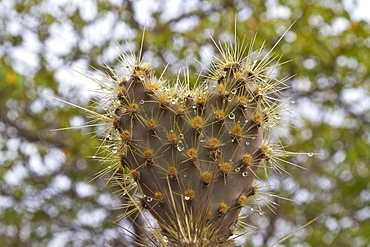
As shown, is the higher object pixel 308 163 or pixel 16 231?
pixel 308 163

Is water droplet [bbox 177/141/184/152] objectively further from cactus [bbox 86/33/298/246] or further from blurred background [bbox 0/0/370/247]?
blurred background [bbox 0/0/370/247]

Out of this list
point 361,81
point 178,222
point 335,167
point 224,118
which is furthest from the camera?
point 335,167

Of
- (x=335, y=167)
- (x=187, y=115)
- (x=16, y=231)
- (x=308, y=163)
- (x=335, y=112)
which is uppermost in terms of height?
(x=187, y=115)

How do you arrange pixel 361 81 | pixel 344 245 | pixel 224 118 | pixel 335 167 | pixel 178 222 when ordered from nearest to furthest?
pixel 178 222 → pixel 224 118 → pixel 361 81 → pixel 344 245 → pixel 335 167

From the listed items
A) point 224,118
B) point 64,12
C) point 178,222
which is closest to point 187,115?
point 224,118

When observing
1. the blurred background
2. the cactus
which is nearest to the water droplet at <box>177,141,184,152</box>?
the cactus

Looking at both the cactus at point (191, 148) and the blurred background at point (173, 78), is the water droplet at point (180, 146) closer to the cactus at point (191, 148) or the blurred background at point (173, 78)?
the cactus at point (191, 148)

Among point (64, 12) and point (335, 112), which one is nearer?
point (64, 12)

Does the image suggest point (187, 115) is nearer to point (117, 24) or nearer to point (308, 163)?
point (117, 24)
